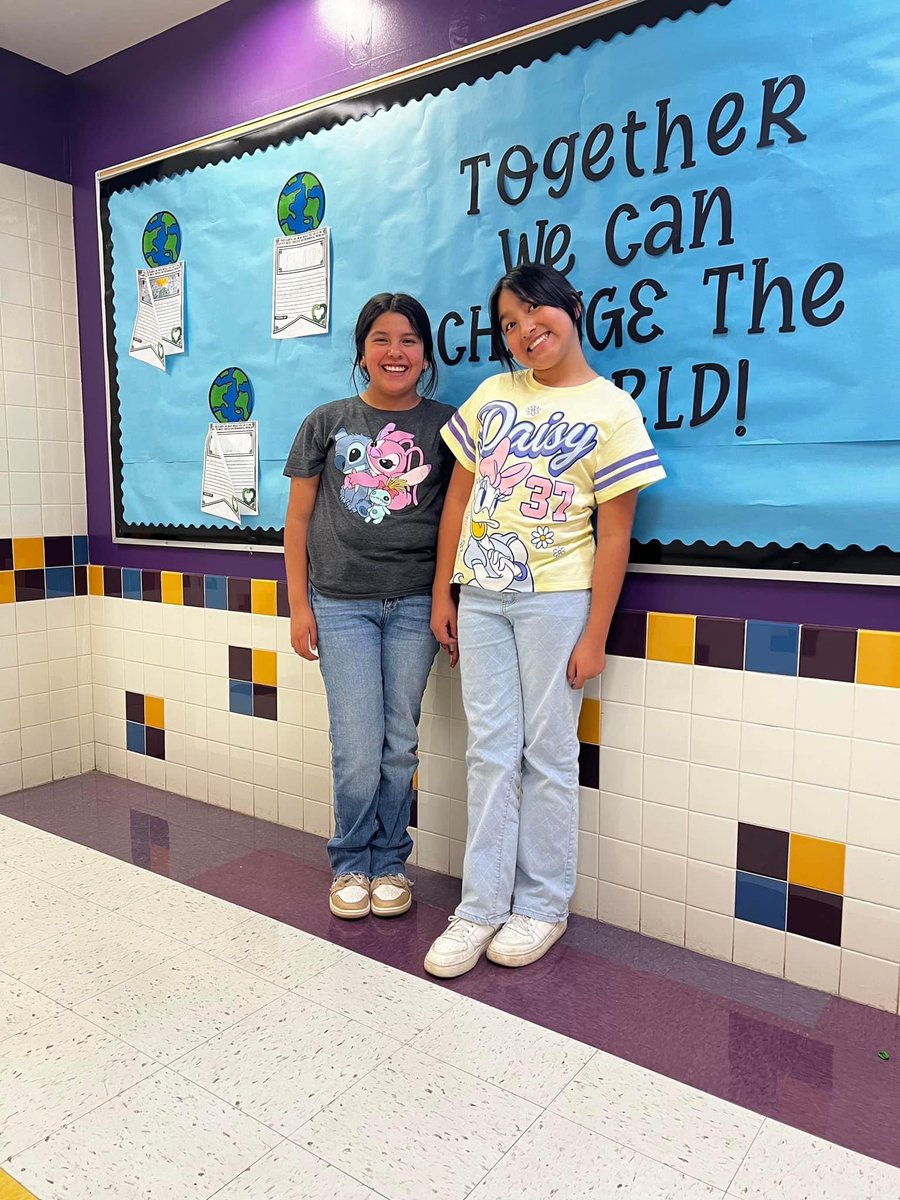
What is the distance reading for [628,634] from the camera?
213 cm

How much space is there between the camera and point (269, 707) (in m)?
2.88

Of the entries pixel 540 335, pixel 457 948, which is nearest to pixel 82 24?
pixel 540 335

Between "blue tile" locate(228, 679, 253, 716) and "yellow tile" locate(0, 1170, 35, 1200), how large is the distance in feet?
5.31

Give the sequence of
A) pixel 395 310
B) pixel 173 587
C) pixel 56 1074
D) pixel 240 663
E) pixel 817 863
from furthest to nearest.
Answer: pixel 173 587 → pixel 240 663 → pixel 395 310 → pixel 817 863 → pixel 56 1074

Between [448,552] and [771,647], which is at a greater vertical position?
[448,552]

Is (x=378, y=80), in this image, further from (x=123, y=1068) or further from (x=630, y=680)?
(x=123, y=1068)

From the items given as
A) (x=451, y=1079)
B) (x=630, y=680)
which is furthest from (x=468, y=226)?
(x=451, y=1079)

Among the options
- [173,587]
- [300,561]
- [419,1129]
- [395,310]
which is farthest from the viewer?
[173,587]

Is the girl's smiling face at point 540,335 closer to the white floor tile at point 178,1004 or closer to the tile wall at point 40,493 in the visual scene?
the white floor tile at point 178,1004

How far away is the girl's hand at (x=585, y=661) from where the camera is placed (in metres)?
2.01

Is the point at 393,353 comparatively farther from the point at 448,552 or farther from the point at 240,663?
the point at 240,663

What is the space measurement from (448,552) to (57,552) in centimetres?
176

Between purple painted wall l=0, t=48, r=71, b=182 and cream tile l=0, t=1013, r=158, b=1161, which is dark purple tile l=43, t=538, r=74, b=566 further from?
cream tile l=0, t=1013, r=158, b=1161

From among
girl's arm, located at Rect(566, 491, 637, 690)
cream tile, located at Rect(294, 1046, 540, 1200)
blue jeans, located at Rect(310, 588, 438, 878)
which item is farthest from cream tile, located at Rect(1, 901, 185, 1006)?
girl's arm, located at Rect(566, 491, 637, 690)
